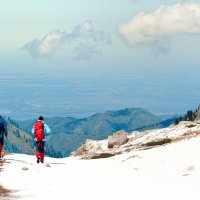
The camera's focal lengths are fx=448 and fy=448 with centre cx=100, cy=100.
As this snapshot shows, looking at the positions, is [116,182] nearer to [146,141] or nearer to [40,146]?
[40,146]

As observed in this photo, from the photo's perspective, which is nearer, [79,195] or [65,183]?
[79,195]

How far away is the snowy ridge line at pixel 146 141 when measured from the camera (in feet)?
179

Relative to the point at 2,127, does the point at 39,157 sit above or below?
below

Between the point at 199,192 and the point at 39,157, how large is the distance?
14497mm

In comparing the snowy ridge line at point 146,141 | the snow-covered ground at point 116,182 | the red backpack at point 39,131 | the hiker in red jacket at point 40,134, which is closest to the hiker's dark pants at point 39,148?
the hiker in red jacket at point 40,134

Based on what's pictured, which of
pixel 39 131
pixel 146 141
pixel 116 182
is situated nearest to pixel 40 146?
pixel 39 131

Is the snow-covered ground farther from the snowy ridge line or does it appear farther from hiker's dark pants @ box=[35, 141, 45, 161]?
the snowy ridge line

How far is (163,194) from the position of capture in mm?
18391

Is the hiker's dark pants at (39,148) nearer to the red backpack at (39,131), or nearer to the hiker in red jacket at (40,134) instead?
the hiker in red jacket at (40,134)

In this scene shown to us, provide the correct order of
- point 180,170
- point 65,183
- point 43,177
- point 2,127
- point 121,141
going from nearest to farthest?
point 65,183 → point 43,177 → point 180,170 → point 2,127 → point 121,141

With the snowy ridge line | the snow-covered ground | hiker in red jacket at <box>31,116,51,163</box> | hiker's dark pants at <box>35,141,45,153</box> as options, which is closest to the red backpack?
hiker in red jacket at <box>31,116,51,163</box>

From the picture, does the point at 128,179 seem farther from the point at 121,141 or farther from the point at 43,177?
the point at 121,141

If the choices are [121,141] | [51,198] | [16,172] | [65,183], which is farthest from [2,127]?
[121,141]

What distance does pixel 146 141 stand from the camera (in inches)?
2478
